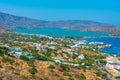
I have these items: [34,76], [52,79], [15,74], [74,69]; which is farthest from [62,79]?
[74,69]

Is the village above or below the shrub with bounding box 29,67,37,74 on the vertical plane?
below

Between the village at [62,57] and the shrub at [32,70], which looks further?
the village at [62,57]

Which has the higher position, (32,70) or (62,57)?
(32,70)

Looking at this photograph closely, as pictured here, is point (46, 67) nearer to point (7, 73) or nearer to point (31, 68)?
point (31, 68)

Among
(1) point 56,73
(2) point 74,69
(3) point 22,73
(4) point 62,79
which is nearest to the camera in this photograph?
(3) point 22,73

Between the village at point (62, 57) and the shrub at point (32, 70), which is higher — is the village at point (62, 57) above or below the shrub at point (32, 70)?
below

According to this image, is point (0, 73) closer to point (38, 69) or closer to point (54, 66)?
point (38, 69)

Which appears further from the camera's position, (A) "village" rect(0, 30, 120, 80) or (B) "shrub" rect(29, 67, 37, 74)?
(A) "village" rect(0, 30, 120, 80)

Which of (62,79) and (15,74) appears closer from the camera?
(15,74)

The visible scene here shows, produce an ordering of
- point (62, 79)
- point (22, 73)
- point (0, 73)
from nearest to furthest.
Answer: point (0, 73) < point (22, 73) < point (62, 79)

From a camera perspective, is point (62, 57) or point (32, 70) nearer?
point (32, 70)
